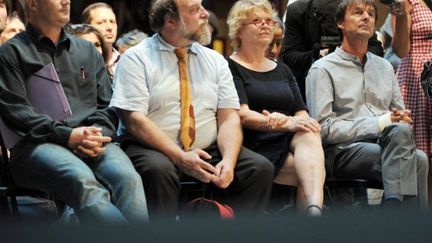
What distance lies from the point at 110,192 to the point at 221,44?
487 cm

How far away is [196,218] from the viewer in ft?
3.21

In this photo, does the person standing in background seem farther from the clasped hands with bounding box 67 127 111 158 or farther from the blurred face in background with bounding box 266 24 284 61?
the clasped hands with bounding box 67 127 111 158

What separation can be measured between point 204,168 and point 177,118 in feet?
0.88

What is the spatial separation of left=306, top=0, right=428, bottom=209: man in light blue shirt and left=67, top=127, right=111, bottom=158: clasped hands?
3.96ft

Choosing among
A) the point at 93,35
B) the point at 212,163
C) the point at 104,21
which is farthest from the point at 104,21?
the point at 212,163

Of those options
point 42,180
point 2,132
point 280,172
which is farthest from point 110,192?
point 280,172

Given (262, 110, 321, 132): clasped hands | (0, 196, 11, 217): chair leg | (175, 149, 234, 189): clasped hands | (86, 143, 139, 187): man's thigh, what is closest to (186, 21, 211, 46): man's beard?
(262, 110, 321, 132): clasped hands

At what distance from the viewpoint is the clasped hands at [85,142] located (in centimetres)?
305

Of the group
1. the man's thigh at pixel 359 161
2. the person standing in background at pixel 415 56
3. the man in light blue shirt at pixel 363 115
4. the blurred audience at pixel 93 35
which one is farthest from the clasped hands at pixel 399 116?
the blurred audience at pixel 93 35

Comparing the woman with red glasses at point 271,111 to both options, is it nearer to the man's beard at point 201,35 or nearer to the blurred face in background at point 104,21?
the man's beard at point 201,35

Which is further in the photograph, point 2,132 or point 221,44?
point 221,44

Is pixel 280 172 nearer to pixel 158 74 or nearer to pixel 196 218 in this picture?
pixel 158 74

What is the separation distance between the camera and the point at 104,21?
4672mm

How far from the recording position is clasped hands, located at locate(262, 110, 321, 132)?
3.60 metres
